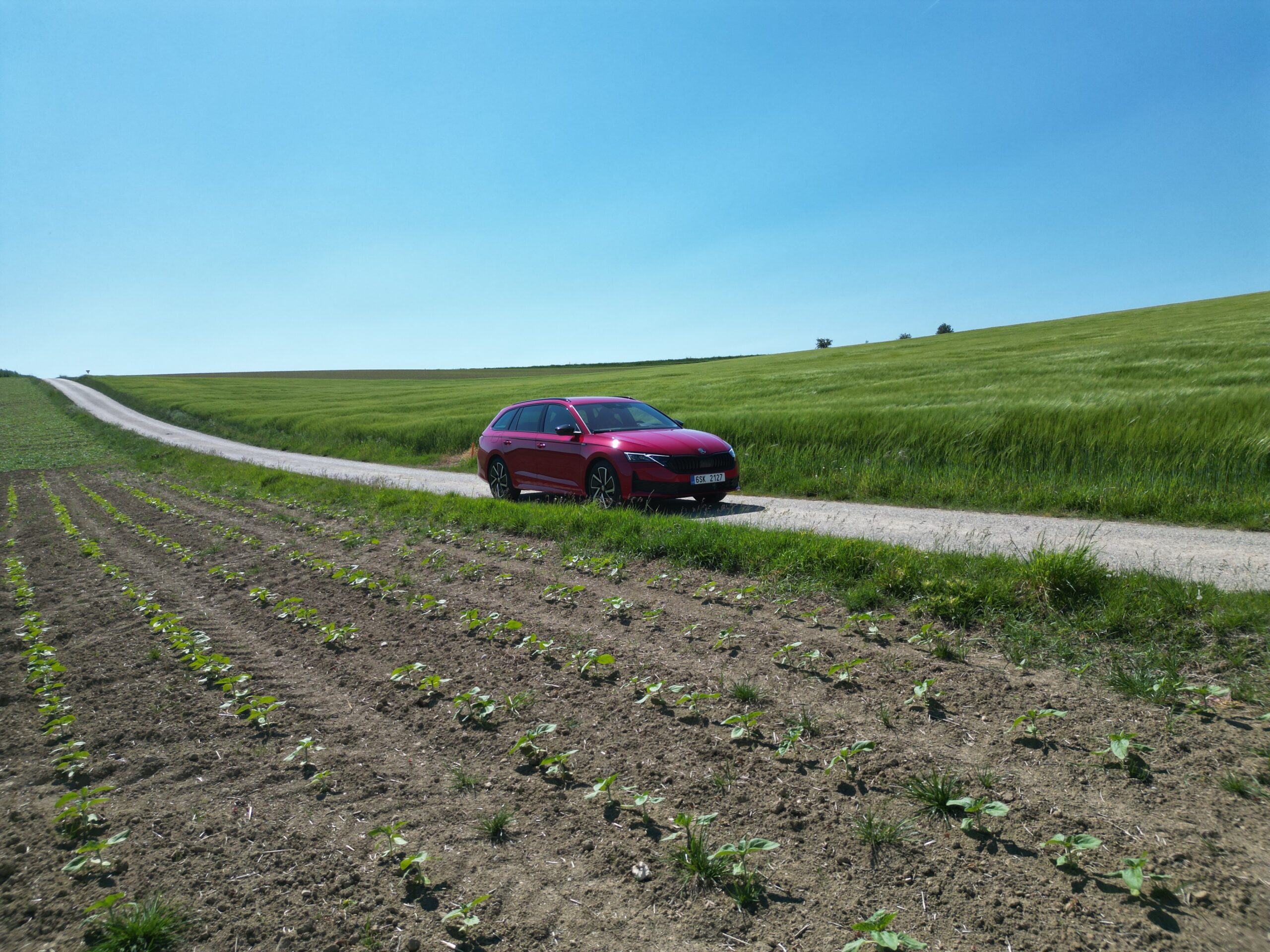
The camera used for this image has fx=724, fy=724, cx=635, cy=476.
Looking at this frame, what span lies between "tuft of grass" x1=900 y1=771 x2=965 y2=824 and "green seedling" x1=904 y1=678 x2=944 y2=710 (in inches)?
25.6

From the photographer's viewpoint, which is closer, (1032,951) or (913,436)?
(1032,951)

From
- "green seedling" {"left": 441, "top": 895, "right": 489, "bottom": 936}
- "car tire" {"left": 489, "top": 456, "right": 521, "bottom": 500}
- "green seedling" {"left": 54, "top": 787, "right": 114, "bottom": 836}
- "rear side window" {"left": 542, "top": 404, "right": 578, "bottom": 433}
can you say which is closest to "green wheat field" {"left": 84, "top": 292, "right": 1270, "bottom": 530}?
"rear side window" {"left": 542, "top": 404, "right": 578, "bottom": 433}

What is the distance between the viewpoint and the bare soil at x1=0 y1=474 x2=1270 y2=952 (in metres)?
2.41

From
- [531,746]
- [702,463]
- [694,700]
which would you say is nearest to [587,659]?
[694,700]

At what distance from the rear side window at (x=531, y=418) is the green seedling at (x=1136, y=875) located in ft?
34.6

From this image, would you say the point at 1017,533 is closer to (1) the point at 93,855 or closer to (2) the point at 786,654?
(2) the point at 786,654

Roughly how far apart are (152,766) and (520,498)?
9.14 meters

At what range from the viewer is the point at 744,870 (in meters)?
2.59

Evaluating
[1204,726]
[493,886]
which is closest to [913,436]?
[1204,726]

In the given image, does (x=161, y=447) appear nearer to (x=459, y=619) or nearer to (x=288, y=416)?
(x=288, y=416)

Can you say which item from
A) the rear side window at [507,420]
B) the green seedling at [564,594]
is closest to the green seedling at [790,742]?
the green seedling at [564,594]

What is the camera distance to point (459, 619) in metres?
5.58

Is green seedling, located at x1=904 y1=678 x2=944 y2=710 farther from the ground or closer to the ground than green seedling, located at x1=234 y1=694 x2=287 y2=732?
farther from the ground

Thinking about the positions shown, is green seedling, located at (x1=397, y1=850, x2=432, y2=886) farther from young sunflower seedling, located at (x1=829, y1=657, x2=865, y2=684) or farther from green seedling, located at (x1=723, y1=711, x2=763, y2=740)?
young sunflower seedling, located at (x1=829, y1=657, x2=865, y2=684)
